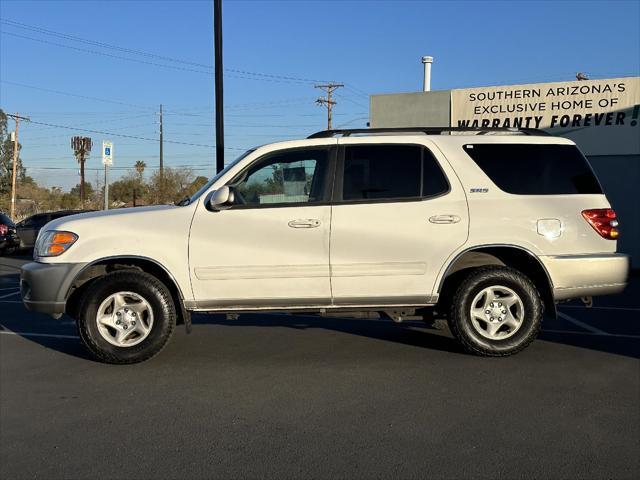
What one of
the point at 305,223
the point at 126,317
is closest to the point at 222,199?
the point at 305,223

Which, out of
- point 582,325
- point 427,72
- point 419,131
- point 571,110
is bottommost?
point 582,325

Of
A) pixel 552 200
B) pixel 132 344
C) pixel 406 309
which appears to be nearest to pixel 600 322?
pixel 552 200

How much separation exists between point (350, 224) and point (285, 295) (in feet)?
2.87

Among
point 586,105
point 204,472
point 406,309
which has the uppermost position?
point 586,105

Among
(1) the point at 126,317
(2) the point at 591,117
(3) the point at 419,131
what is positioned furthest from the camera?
(2) the point at 591,117

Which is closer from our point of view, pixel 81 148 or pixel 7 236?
pixel 7 236

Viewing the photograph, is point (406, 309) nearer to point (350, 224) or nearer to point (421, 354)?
point (421, 354)

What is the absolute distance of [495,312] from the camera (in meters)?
5.39

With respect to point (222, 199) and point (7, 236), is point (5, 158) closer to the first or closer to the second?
point (7, 236)

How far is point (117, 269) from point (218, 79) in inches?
199

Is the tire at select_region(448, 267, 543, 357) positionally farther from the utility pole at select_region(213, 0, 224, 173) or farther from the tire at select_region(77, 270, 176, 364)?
the utility pole at select_region(213, 0, 224, 173)

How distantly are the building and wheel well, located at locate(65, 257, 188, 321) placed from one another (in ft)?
36.0

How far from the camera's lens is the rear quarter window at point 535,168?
5.46m

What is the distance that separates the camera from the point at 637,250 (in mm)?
13461
